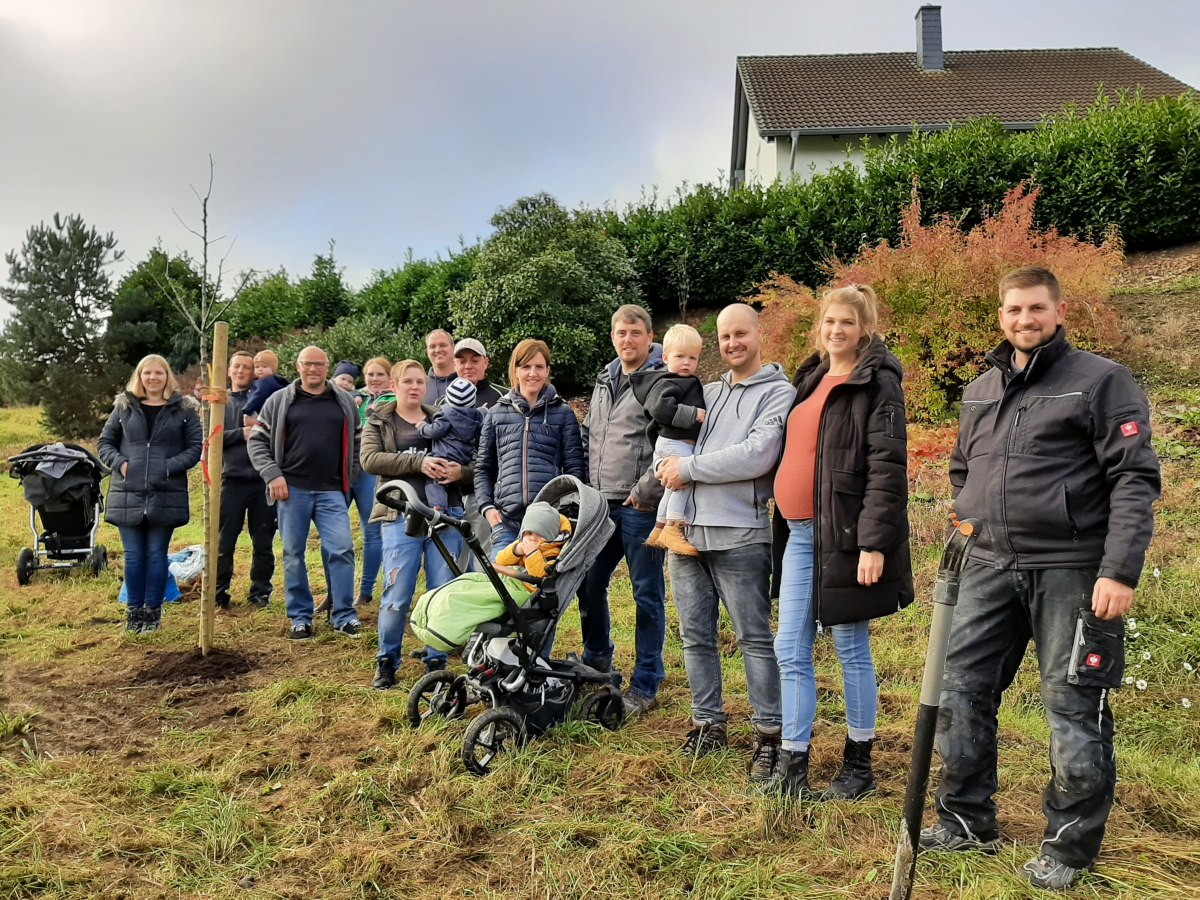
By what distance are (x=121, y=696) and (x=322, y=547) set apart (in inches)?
63.9

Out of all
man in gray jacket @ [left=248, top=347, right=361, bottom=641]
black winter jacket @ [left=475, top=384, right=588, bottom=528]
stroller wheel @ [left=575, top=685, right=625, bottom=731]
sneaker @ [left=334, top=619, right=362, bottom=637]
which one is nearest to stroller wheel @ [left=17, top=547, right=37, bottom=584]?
man in gray jacket @ [left=248, top=347, right=361, bottom=641]

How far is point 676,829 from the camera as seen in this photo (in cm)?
335

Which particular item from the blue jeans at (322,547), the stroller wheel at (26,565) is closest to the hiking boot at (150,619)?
the blue jeans at (322,547)

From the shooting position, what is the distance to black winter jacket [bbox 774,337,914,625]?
335cm

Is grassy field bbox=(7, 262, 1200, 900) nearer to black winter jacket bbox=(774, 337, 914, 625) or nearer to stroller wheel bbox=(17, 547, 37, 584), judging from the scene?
black winter jacket bbox=(774, 337, 914, 625)

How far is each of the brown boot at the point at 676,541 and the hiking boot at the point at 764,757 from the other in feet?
2.75

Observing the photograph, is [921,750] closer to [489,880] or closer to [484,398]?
[489,880]

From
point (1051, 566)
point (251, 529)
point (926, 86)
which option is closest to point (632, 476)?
point (1051, 566)

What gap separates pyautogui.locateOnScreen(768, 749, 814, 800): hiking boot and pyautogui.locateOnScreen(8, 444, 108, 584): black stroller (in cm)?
714

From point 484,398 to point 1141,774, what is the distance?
4300 millimetres

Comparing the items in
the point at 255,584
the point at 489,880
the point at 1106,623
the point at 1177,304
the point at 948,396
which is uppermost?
the point at 1177,304

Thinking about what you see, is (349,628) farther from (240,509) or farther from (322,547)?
(240,509)

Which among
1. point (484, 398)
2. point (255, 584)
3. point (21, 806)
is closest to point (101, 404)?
point (255, 584)

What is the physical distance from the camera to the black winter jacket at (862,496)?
335cm
